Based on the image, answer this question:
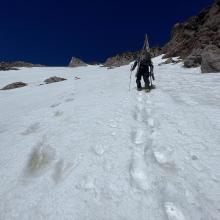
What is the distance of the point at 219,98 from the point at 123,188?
6955 mm

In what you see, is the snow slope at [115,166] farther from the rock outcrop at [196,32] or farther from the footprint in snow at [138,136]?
the rock outcrop at [196,32]

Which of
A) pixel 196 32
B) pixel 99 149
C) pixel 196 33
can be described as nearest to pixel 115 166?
pixel 99 149

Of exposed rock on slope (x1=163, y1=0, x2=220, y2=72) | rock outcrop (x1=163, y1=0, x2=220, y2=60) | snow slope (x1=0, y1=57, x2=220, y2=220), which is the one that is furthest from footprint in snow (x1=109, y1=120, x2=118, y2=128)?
rock outcrop (x1=163, y1=0, x2=220, y2=60)

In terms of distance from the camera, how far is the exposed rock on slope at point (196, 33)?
38.2 meters

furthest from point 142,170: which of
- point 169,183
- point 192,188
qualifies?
point 192,188

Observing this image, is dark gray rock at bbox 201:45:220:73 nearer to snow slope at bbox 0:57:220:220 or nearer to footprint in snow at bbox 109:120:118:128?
snow slope at bbox 0:57:220:220

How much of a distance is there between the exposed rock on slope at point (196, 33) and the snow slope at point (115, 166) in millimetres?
28045

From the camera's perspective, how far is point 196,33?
44.5 metres

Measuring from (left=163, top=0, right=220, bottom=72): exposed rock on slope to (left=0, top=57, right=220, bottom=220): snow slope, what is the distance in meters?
28.0

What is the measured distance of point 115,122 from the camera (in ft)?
24.4

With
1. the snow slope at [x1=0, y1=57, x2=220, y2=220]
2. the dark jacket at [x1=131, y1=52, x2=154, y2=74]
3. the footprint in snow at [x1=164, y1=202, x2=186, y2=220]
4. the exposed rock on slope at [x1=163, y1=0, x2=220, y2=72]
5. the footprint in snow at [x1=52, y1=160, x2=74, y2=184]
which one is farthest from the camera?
the exposed rock on slope at [x1=163, y1=0, x2=220, y2=72]

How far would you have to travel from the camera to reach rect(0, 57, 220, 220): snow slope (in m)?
3.63

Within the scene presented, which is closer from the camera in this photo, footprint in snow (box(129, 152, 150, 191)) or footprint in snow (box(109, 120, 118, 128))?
footprint in snow (box(129, 152, 150, 191))

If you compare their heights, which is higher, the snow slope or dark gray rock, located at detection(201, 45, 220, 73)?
the snow slope
